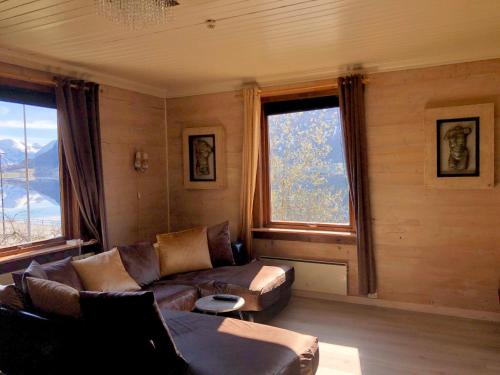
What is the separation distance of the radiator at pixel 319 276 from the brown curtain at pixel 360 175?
24cm

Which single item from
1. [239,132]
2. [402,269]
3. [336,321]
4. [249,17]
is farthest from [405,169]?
[249,17]

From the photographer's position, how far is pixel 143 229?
16.2 ft

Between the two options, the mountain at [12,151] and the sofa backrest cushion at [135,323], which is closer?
the sofa backrest cushion at [135,323]

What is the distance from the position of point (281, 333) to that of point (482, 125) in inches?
107

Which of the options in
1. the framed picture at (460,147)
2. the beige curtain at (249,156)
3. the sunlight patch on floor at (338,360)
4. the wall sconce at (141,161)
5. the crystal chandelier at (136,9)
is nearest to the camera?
the crystal chandelier at (136,9)

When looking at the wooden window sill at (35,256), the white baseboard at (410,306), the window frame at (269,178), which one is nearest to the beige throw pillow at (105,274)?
the wooden window sill at (35,256)

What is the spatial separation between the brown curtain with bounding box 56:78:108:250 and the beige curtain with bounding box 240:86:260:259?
5.25 ft

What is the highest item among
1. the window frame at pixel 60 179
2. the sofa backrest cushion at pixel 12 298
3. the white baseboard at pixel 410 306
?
the window frame at pixel 60 179

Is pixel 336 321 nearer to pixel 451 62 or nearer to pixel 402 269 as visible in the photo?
pixel 402 269

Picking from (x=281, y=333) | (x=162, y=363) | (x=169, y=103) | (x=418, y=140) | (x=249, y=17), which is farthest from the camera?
(x=169, y=103)

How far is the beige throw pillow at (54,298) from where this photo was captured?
7.06 feet

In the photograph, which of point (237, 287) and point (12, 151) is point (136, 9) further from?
point (237, 287)

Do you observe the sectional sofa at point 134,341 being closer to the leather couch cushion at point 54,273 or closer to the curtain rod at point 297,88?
the leather couch cushion at point 54,273

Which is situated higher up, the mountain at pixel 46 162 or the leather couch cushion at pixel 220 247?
the mountain at pixel 46 162
